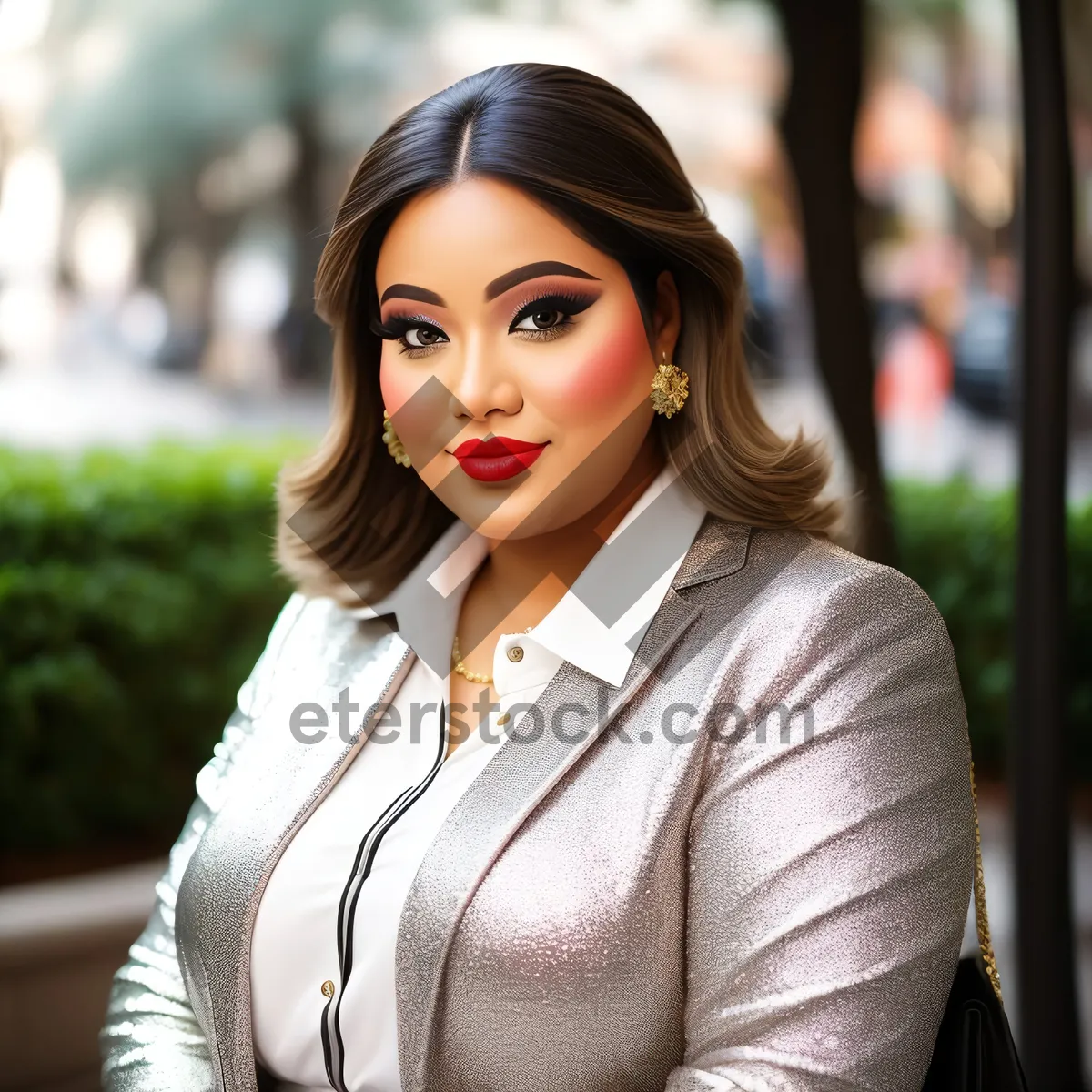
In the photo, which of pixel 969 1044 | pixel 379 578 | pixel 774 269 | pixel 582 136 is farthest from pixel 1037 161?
pixel 774 269

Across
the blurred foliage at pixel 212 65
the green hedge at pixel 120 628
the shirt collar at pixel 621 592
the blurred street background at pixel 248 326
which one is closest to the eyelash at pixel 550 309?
the shirt collar at pixel 621 592

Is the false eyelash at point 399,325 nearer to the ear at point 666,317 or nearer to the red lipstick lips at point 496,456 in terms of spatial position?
the red lipstick lips at point 496,456

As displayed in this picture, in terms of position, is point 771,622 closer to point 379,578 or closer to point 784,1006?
point 784,1006

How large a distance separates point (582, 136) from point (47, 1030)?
2787 mm

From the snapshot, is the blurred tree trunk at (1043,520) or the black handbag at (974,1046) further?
the blurred tree trunk at (1043,520)

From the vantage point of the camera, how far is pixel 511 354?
1.68 meters

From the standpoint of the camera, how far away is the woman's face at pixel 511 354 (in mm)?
1664

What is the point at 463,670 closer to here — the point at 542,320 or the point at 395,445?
the point at 395,445

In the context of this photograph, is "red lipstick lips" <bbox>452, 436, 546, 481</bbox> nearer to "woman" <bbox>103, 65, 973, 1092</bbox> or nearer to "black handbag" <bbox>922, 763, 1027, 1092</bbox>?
"woman" <bbox>103, 65, 973, 1092</bbox>

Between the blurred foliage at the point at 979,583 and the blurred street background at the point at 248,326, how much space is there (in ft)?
0.04

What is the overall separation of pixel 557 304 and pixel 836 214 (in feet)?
6.15

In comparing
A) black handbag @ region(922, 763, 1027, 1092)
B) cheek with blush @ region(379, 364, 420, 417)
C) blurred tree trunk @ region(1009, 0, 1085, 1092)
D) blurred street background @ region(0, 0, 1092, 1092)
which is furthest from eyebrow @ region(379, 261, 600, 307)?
blurred tree trunk @ region(1009, 0, 1085, 1092)

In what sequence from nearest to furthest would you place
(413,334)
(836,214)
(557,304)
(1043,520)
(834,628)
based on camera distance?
1. (834,628)
2. (557,304)
3. (413,334)
4. (1043,520)
5. (836,214)

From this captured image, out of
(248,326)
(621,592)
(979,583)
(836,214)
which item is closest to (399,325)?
(621,592)
